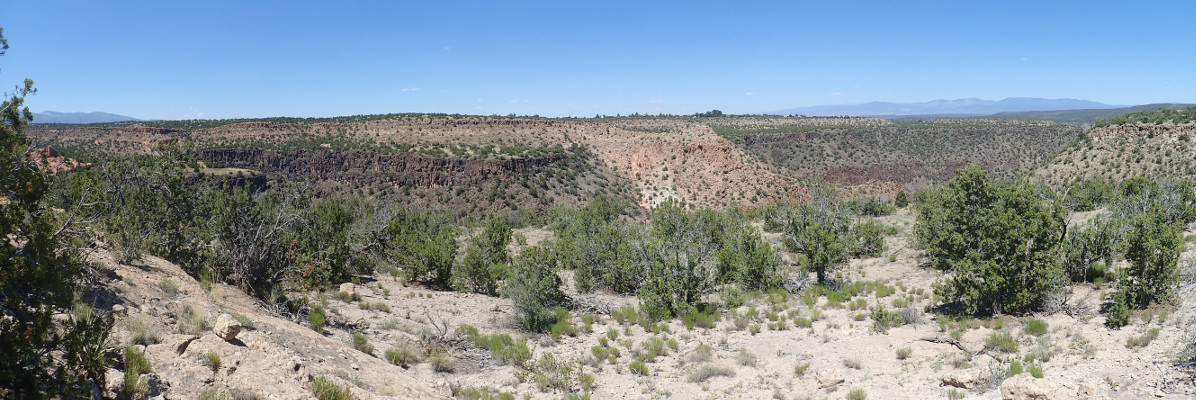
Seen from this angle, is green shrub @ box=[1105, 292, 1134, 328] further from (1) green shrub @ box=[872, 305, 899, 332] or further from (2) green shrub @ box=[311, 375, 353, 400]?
(2) green shrub @ box=[311, 375, 353, 400]

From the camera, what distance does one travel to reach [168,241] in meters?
12.8

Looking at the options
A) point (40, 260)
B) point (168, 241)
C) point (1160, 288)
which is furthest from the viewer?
point (168, 241)

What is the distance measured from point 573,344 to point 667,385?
2.89 metres

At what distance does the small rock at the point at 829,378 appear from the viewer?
892 cm

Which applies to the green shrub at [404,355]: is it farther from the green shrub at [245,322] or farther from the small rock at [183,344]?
the small rock at [183,344]

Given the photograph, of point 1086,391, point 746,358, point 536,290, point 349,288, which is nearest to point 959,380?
point 1086,391

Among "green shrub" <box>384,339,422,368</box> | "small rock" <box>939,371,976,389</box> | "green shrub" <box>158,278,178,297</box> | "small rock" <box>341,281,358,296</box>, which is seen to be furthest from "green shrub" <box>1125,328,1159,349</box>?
"small rock" <box>341,281,358,296</box>

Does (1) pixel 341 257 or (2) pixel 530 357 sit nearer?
(2) pixel 530 357

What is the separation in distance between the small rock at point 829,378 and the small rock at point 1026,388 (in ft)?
7.17

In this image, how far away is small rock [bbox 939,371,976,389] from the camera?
26.8 ft

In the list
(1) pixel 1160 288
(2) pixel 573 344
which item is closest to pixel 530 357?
(2) pixel 573 344

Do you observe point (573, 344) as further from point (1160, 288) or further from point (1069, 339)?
point (1160, 288)

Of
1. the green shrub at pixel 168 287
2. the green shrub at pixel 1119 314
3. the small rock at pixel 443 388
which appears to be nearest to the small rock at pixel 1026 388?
the green shrub at pixel 1119 314

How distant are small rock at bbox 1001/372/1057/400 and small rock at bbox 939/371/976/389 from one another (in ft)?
2.52
